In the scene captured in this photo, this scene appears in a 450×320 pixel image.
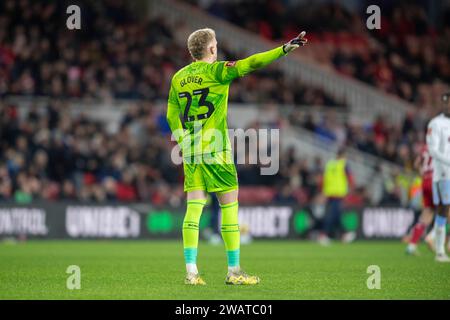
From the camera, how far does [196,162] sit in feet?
31.2

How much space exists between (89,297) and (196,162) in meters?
2.00

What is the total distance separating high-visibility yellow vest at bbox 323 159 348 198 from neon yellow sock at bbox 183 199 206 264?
40.0 feet

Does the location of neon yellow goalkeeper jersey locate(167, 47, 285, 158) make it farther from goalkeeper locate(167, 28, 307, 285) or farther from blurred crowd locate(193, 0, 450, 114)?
blurred crowd locate(193, 0, 450, 114)

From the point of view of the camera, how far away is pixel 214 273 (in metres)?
11.2

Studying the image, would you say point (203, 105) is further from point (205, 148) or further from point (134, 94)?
point (134, 94)

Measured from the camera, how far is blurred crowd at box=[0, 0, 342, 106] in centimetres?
2369

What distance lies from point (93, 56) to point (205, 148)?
15.9 m

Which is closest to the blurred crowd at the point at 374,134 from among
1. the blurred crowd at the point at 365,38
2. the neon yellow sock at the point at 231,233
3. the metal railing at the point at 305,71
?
the metal railing at the point at 305,71

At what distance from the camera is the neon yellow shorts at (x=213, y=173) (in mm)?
9430

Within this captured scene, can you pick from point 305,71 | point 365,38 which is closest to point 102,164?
point 305,71

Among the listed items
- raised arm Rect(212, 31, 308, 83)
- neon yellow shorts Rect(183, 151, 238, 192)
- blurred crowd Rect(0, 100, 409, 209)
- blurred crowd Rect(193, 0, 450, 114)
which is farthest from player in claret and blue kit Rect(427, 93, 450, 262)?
blurred crowd Rect(193, 0, 450, 114)

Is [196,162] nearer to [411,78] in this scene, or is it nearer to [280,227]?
[280,227]
